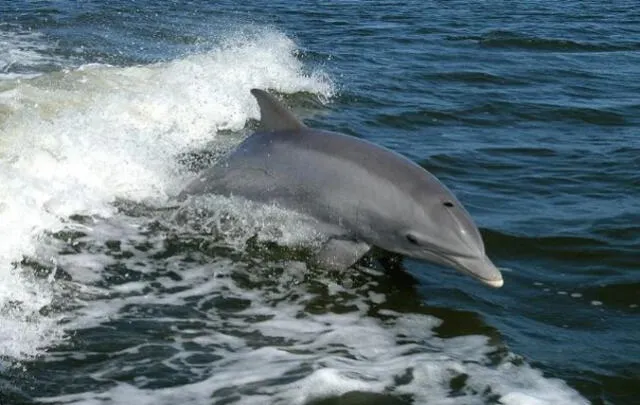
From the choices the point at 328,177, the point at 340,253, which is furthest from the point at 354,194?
the point at 340,253

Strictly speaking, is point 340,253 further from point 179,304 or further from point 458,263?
point 179,304

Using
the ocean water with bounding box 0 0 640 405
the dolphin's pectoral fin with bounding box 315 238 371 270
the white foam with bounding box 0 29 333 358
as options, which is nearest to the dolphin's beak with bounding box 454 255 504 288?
the ocean water with bounding box 0 0 640 405

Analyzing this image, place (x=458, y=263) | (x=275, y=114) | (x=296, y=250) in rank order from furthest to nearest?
(x=275, y=114) → (x=296, y=250) → (x=458, y=263)

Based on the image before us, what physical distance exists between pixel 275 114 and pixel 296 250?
4.46 feet

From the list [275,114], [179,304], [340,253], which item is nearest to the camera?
[179,304]

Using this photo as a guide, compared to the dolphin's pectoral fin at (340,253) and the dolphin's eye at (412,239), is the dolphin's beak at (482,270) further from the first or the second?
the dolphin's pectoral fin at (340,253)

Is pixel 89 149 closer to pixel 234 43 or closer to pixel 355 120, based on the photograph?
pixel 355 120

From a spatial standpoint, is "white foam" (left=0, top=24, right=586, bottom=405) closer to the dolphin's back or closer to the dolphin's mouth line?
the dolphin's back

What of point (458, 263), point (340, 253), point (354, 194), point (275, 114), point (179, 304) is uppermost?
point (275, 114)

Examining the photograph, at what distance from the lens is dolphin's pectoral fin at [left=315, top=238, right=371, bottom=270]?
835 cm

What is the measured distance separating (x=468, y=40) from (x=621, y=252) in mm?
14850

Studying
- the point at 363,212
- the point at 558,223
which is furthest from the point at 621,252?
the point at 363,212

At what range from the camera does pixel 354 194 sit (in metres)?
8.48

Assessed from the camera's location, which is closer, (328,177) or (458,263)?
(458,263)
